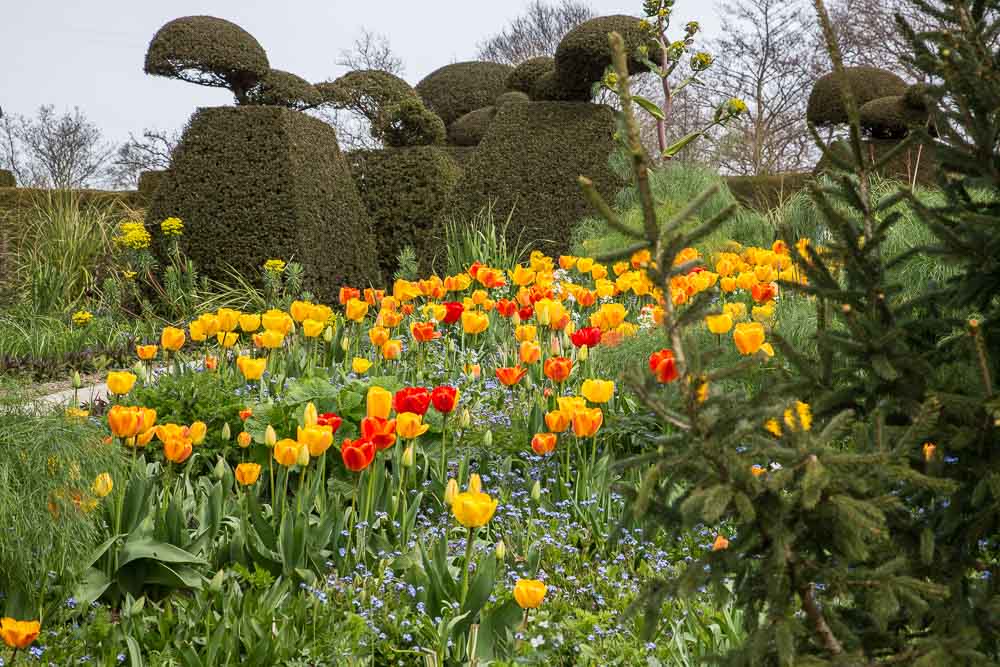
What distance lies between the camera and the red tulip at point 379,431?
101 inches

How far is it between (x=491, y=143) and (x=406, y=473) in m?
6.97

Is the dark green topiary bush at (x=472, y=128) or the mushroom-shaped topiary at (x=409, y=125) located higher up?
the dark green topiary bush at (x=472, y=128)

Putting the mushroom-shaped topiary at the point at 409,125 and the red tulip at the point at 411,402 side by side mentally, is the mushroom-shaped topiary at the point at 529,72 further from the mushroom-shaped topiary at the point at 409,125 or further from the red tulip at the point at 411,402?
the red tulip at the point at 411,402

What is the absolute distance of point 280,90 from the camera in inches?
509

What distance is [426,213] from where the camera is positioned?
1112 cm

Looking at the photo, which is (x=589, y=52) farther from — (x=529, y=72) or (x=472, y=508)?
(x=472, y=508)

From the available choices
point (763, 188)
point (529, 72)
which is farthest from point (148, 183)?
point (763, 188)

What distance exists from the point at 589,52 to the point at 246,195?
3.90 metres

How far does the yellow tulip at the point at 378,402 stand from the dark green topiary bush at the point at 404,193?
8.37m

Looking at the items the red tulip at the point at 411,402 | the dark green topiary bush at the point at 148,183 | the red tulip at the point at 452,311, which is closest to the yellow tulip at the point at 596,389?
the red tulip at the point at 411,402

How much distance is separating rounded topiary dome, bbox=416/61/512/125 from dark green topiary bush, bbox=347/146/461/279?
10045mm

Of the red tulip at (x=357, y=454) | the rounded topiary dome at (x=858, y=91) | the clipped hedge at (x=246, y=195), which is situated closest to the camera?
the red tulip at (x=357, y=454)

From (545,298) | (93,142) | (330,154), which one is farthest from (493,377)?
(93,142)

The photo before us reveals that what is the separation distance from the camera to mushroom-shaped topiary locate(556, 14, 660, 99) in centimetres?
980
